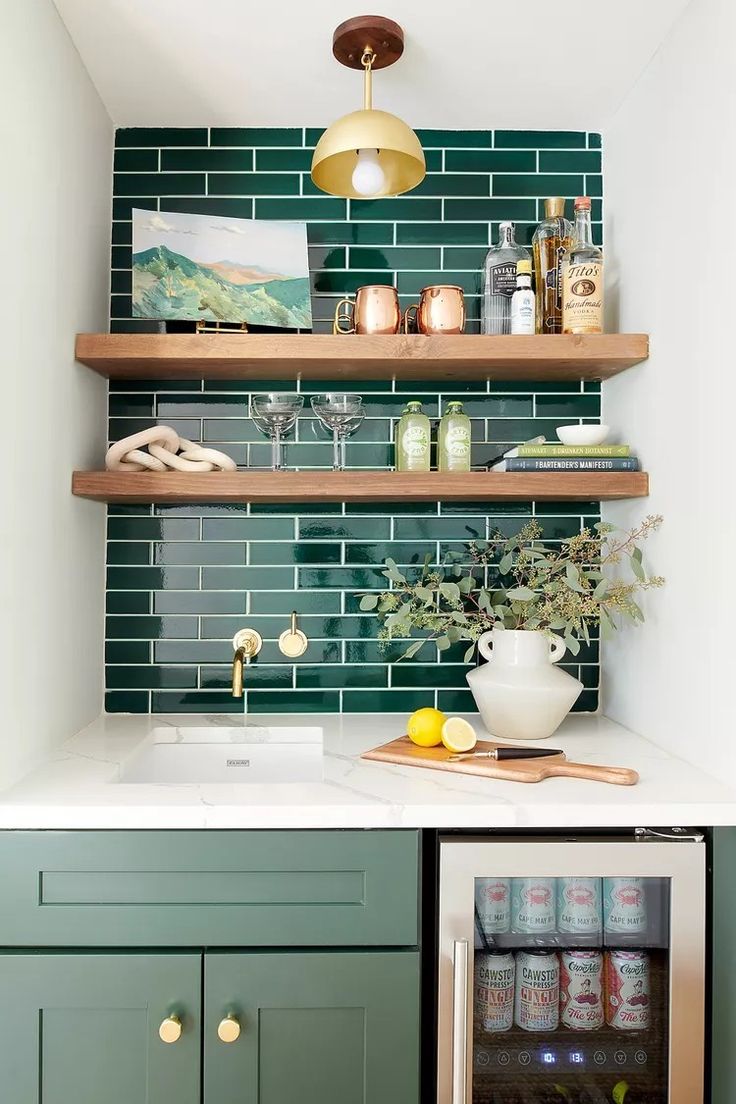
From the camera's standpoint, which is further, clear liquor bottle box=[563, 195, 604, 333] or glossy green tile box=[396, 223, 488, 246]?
glossy green tile box=[396, 223, 488, 246]

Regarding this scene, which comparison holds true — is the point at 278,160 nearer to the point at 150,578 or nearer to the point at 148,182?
the point at 148,182

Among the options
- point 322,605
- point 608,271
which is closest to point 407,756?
point 322,605

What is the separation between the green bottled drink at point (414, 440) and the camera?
2.07 m

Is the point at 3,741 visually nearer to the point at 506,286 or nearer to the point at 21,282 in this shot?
the point at 21,282

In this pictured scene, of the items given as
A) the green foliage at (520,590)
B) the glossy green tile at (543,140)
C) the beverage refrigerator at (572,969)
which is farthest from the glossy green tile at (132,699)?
the glossy green tile at (543,140)

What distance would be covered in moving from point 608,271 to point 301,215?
798 millimetres

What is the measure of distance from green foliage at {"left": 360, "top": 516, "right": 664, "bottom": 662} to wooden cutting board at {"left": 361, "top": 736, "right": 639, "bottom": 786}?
26 cm

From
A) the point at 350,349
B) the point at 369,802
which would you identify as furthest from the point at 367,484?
the point at 369,802

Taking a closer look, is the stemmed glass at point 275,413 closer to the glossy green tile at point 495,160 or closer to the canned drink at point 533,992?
the glossy green tile at point 495,160

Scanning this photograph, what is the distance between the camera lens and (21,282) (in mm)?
1596

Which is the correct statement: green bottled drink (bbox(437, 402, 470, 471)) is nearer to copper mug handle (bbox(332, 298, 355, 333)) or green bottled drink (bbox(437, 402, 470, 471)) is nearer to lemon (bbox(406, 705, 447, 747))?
copper mug handle (bbox(332, 298, 355, 333))

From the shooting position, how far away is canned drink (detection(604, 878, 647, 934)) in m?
1.51

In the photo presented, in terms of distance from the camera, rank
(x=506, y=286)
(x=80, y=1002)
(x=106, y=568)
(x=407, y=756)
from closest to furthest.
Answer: (x=80, y=1002), (x=407, y=756), (x=506, y=286), (x=106, y=568)

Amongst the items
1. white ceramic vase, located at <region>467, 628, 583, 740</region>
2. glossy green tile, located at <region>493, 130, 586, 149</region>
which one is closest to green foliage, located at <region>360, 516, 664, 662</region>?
white ceramic vase, located at <region>467, 628, 583, 740</region>
